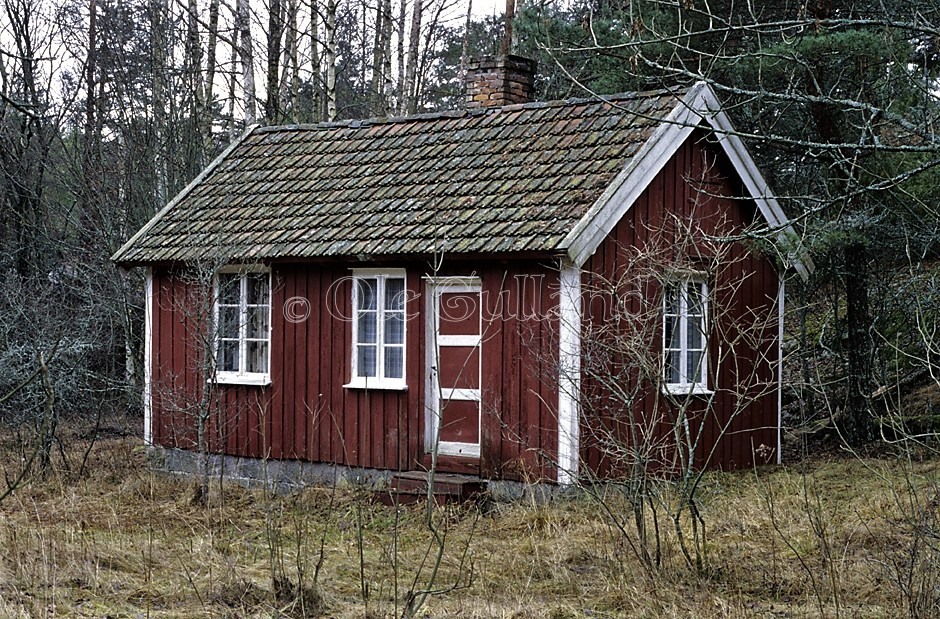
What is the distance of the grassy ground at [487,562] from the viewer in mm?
7727

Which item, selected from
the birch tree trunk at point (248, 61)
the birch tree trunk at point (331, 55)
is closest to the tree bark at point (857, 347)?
the birch tree trunk at point (331, 55)

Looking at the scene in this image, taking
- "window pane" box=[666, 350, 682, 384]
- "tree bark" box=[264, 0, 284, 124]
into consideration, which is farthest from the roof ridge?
"tree bark" box=[264, 0, 284, 124]

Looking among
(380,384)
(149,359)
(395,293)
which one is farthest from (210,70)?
(380,384)

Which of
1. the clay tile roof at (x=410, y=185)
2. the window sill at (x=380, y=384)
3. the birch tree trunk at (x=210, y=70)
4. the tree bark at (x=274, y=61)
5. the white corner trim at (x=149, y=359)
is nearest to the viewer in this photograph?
the clay tile roof at (x=410, y=185)

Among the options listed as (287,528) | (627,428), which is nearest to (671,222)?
(627,428)

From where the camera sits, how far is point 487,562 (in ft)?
31.1

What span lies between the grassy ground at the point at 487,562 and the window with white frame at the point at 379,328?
190 cm

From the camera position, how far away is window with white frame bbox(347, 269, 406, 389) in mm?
14070

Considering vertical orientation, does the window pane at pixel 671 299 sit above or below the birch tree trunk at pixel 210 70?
below

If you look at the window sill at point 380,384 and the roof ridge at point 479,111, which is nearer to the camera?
the window sill at point 380,384

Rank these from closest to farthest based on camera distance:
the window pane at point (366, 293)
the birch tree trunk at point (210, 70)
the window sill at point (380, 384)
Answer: the window sill at point (380, 384)
the window pane at point (366, 293)
the birch tree trunk at point (210, 70)

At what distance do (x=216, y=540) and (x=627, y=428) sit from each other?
4.74 metres

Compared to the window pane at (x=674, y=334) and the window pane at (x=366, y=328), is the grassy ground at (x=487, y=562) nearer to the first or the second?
the window pane at (x=674, y=334)

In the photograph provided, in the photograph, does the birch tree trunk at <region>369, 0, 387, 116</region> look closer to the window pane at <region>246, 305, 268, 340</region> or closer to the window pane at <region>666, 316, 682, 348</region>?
the window pane at <region>246, 305, 268, 340</region>
